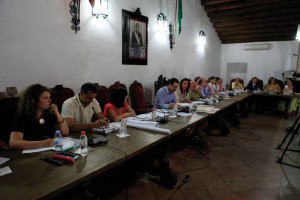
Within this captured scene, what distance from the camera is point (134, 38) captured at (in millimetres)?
4125

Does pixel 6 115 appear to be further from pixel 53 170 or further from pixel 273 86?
pixel 273 86

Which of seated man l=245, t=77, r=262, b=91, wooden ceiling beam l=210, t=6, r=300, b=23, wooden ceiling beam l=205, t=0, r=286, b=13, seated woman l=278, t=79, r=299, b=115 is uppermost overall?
wooden ceiling beam l=205, t=0, r=286, b=13

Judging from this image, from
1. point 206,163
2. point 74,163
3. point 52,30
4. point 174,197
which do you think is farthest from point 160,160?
point 52,30

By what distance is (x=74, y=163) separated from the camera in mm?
1338

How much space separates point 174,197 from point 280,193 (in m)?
1.13

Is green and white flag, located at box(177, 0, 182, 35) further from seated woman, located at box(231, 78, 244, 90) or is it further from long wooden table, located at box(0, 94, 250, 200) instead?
long wooden table, located at box(0, 94, 250, 200)

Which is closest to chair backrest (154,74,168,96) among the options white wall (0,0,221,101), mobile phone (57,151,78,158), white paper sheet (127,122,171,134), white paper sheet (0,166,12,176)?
white wall (0,0,221,101)

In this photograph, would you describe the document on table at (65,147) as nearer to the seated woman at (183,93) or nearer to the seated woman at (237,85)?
the seated woman at (183,93)

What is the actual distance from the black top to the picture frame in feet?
7.51

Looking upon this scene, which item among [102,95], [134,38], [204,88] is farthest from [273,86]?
[102,95]

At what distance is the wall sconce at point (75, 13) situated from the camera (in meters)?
2.98

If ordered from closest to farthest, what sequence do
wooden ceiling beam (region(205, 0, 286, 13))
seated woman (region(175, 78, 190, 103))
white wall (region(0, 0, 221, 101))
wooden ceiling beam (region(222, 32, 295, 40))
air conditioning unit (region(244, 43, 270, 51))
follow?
white wall (region(0, 0, 221, 101)), seated woman (region(175, 78, 190, 103)), wooden ceiling beam (region(205, 0, 286, 13)), wooden ceiling beam (region(222, 32, 295, 40)), air conditioning unit (region(244, 43, 270, 51))

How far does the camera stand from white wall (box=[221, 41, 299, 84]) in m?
7.43

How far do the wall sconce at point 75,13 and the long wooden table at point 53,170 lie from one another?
1.98 metres
